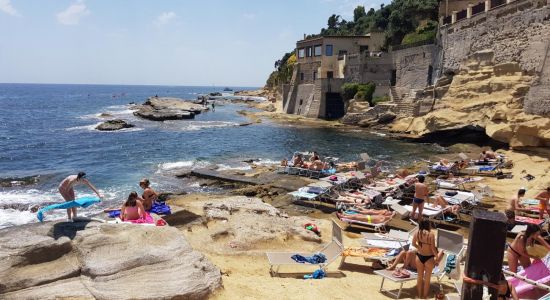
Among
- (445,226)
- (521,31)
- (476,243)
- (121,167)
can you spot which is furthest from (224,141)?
(476,243)

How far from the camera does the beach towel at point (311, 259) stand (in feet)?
29.7

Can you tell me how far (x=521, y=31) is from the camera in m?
25.2

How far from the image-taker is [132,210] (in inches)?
399

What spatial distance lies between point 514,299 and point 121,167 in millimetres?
22662

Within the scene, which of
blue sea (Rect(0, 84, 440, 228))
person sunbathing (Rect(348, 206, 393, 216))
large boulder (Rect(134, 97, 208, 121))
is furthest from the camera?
large boulder (Rect(134, 97, 208, 121))

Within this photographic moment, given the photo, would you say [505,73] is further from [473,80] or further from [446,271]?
[446,271]

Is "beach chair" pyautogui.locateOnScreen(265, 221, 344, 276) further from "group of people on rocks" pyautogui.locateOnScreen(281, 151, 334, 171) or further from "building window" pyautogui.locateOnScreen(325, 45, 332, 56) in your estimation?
"building window" pyautogui.locateOnScreen(325, 45, 332, 56)

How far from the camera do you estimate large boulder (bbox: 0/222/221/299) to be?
20.8 ft

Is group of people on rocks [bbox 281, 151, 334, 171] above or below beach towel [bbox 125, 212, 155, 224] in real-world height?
below

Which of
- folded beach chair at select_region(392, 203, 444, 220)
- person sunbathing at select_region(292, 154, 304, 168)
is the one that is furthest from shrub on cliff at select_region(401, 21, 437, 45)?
folded beach chair at select_region(392, 203, 444, 220)

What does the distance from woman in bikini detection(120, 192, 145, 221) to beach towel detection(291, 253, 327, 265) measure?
3775mm

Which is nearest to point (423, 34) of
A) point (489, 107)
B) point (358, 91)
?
point (358, 91)

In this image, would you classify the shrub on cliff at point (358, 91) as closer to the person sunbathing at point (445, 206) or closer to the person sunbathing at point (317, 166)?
the person sunbathing at point (317, 166)

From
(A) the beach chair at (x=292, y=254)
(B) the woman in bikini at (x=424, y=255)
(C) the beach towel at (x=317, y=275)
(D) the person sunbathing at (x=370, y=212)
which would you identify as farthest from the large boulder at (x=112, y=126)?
(B) the woman in bikini at (x=424, y=255)
